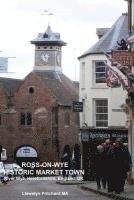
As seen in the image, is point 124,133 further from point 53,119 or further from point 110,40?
point 53,119

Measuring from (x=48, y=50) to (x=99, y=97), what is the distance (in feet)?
244

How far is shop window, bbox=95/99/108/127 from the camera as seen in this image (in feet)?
159

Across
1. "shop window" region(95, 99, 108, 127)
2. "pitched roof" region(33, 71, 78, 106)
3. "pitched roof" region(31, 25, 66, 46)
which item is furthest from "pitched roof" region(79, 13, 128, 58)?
"pitched roof" region(31, 25, 66, 46)

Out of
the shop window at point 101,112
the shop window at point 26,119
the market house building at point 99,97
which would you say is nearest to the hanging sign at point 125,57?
the market house building at point 99,97

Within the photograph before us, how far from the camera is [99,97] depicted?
49.6m

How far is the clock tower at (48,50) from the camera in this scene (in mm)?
118688

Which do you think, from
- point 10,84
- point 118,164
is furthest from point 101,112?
point 10,84

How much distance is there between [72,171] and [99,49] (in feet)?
26.5

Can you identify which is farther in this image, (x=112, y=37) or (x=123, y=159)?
(x=112, y=37)

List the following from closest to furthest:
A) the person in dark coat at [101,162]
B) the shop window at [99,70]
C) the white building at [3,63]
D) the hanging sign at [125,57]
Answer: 1. the hanging sign at [125,57]
2. the person in dark coat at [101,162]
3. the shop window at [99,70]
4. the white building at [3,63]

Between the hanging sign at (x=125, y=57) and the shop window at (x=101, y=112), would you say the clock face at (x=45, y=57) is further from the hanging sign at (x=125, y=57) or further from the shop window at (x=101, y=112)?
the hanging sign at (x=125, y=57)

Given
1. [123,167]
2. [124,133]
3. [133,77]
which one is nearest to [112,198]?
[123,167]

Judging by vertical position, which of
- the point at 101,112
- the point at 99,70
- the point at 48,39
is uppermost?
the point at 48,39

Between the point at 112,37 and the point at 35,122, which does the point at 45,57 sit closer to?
the point at 35,122
